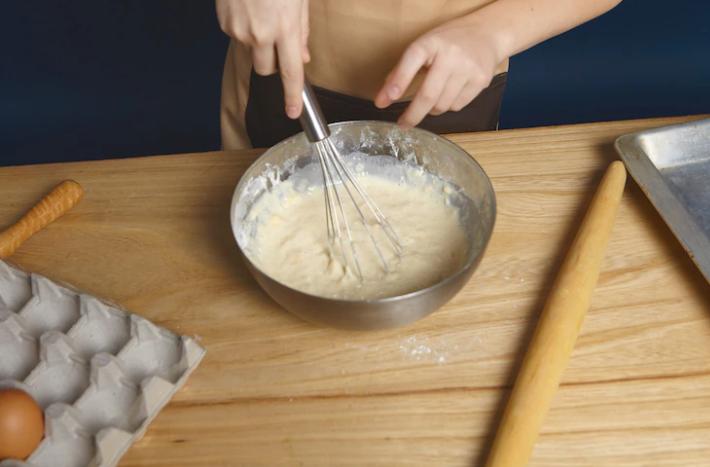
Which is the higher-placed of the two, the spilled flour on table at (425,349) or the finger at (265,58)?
the finger at (265,58)

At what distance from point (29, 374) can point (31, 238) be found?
244mm

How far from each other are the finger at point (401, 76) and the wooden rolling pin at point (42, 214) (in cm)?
41

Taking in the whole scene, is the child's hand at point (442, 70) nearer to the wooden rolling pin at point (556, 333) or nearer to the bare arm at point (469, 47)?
the bare arm at point (469, 47)

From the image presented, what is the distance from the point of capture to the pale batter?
2.75 feet

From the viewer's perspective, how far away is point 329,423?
2.43 feet

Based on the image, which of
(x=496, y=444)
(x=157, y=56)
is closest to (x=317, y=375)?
(x=496, y=444)

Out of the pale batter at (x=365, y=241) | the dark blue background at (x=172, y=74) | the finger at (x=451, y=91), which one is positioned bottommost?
the dark blue background at (x=172, y=74)

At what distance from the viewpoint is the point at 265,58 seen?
0.81m

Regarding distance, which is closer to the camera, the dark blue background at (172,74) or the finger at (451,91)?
the finger at (451,91)

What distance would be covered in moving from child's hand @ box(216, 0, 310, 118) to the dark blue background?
1.03m

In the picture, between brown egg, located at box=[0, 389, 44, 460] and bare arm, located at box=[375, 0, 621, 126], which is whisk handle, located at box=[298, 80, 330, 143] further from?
brown egg, located at box=[0, 389, 44, 460]

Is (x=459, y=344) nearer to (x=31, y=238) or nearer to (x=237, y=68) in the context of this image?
(x=31, y=238)

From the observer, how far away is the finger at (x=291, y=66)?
78 centimetres

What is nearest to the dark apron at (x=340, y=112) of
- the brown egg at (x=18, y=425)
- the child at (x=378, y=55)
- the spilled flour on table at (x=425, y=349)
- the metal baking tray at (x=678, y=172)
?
the child at (x=378, y=55)
